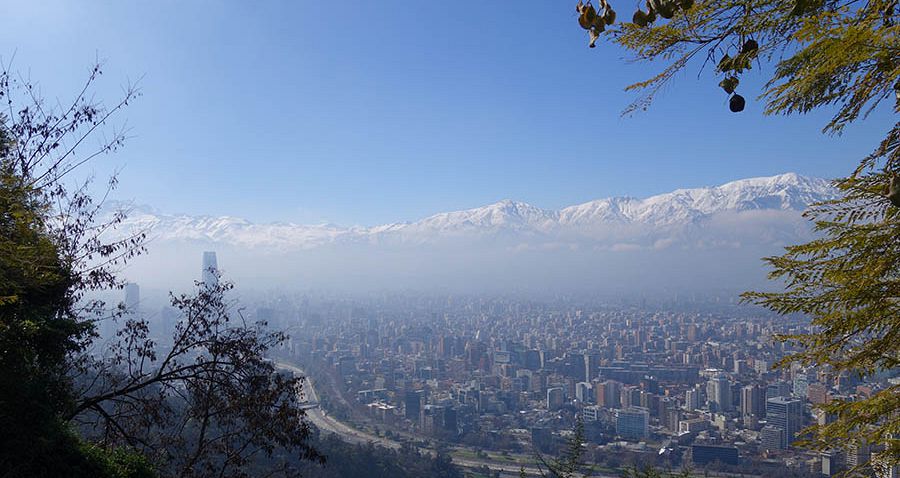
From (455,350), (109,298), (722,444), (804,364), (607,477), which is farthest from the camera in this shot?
(455,350)

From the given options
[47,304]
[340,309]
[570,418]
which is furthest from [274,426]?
[340,309]

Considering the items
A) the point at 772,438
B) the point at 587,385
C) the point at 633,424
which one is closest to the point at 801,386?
the point at 772,438

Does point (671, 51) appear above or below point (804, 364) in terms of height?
above

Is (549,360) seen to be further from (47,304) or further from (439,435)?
(47,304)

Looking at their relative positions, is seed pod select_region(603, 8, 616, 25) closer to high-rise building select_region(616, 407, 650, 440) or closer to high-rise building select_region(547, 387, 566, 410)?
high-rise building select_region(616, 407, 650, 440)

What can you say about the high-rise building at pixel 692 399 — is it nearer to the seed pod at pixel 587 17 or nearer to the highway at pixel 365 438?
the highway at pixel 365 438

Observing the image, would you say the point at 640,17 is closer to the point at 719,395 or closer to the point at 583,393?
the point at 719,395

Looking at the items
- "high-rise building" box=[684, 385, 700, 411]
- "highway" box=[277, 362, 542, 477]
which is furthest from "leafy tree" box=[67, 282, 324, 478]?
"high-rise building" box=[684, 385, 700, 411]
